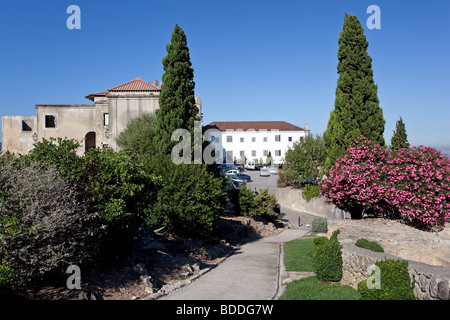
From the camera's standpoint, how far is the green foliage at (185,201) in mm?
14883

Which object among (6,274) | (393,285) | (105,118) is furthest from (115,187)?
(105,118)

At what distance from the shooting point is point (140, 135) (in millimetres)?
24703

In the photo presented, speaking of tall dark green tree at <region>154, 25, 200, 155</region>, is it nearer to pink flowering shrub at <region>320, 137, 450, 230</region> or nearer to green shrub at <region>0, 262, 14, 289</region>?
pink flowering shrub at <region>320, 137, 450, 230</region>

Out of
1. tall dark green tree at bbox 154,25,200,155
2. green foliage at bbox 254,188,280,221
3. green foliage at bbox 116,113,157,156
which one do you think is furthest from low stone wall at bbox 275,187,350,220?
green foliage at bbox 116,113,157,156

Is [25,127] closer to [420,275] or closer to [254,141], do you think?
[420,275]

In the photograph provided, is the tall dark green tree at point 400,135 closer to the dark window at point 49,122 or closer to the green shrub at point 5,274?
the dark window at point 49,122

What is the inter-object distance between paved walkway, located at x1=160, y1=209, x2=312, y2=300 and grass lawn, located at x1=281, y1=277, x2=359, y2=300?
0.52 meters

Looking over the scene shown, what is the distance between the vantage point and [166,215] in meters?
14.8

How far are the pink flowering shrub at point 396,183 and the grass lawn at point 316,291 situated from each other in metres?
6.81

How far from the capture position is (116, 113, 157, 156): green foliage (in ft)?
79.4

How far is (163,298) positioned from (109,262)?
2.21 meters
